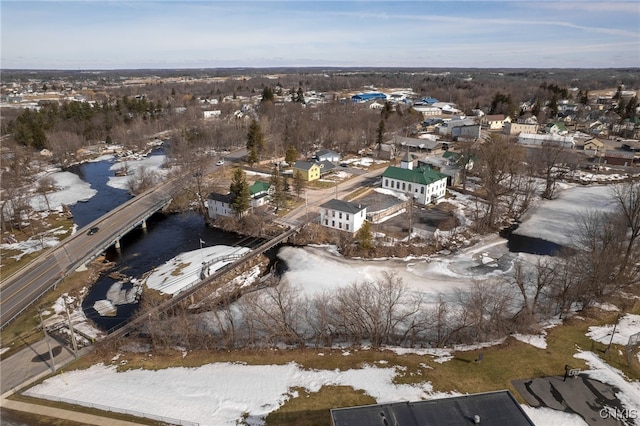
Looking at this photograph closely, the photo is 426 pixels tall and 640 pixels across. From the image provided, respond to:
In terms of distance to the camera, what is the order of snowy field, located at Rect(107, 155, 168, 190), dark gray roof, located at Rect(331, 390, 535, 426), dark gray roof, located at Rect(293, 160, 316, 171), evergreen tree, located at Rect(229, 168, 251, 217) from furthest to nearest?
snowy field, located at Rect(107, 155, 168, 190) → dark gray roof, located at Rect(293, 160, 316, 171) → evergreen tree, located at Rect(229, 168, 251, 217) → dark gray roof, located at Rect(331, 390, 535, 426)

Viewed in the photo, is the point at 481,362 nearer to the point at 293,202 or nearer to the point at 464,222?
the point at 464,222

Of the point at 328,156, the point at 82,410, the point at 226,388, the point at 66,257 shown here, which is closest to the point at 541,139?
the point at 328,156

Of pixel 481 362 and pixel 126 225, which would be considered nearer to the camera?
pixel 481 362

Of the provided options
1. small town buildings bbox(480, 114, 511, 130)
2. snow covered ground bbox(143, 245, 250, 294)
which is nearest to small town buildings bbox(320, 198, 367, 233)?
snow covered ground bbox(143, 245, 250, 294)

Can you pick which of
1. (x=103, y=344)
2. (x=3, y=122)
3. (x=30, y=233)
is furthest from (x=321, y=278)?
(x=3, y=122)

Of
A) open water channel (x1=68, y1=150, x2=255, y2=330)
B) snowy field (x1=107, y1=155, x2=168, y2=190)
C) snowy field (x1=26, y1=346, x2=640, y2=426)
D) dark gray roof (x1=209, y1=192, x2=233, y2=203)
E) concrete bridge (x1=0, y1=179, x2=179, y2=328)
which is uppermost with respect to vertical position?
dark gray roof (x1=209, y1=192, x2=233, y2=203)

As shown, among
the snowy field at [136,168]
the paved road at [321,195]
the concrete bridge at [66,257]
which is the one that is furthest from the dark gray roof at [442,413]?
the snowy field at [136,168]

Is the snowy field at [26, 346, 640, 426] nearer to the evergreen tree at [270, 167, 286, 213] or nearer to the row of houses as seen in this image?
the row of houses
